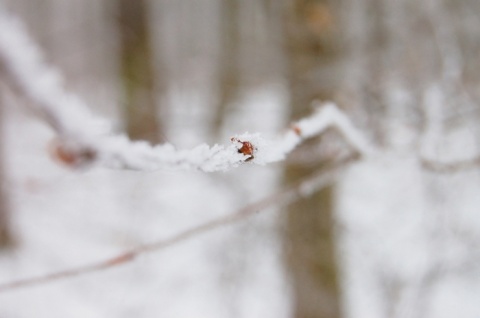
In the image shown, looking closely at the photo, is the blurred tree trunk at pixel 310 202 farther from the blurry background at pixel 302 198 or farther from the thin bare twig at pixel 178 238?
the thin bare twig at pixel 178 238

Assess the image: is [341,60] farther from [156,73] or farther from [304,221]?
[156,73]

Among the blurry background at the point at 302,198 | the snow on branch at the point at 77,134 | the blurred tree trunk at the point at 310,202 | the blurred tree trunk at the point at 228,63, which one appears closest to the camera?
the snow on branch at the point at 77,134

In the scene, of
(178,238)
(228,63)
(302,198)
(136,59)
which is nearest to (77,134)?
(178,238)

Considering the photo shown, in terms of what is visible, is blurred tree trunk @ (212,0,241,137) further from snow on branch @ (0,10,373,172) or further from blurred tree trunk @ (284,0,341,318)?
snow on branch @ (0,10,373,172)

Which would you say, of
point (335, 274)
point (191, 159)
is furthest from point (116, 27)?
point (191, 159)

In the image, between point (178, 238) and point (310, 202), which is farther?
point (310, 202)

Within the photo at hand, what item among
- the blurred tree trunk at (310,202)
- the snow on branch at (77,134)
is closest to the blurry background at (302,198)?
the blurred tree trunk at (310,202)

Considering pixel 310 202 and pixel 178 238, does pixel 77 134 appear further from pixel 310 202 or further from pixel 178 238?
pixel 310 202
